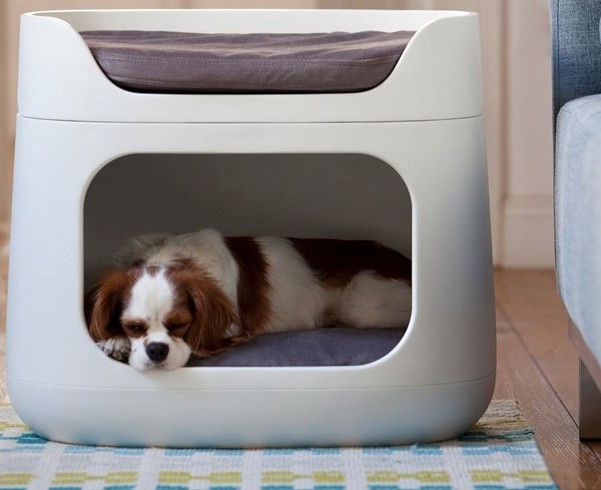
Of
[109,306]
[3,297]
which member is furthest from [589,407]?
[3,297]

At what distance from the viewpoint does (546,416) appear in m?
1.72

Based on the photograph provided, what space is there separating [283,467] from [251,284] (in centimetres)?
37

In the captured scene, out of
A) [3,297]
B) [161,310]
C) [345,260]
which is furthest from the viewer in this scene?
[3,297]

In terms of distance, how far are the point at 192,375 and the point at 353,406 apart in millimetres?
224

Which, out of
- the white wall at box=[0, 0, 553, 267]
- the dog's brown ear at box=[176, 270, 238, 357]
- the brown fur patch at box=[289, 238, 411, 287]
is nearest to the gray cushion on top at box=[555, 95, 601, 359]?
the brown fur patch at box=[289, 238, 411, 287]

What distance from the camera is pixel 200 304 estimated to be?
1574mm

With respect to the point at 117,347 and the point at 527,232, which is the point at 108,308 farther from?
the point at 527,232

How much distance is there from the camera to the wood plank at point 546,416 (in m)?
1.47

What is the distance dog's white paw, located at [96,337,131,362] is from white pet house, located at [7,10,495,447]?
63 mm

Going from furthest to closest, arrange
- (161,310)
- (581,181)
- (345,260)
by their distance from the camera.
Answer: (345,260) < (161,310) < (581,181)

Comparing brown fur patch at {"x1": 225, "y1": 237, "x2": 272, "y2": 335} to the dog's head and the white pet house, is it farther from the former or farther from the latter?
the white pet house

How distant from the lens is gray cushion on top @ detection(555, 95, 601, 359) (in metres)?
1.26

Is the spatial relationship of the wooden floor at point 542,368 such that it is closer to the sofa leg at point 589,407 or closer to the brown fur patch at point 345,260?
the sofa leg at point 589,407

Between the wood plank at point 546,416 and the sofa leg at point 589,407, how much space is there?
25mm
